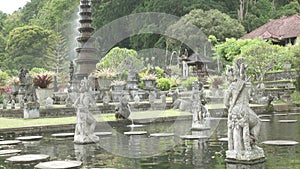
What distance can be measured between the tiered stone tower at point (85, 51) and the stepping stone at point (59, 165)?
23.9 m

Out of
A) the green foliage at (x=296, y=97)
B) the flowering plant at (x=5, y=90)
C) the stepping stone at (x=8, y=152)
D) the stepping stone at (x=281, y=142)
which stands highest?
the flowering plant at (x=5, y=90)

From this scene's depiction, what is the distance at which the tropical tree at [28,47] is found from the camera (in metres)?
62.4

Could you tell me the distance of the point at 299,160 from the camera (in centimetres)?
781

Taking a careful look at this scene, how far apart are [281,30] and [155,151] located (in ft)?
153

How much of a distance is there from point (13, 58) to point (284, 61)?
42.9 m

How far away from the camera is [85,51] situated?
33.0 m

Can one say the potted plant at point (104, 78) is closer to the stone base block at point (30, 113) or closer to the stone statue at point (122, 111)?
the stone base block at point (30, 113)

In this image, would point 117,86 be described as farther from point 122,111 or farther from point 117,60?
point 117,60

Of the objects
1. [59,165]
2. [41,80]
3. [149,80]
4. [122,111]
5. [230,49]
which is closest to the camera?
[59,165]

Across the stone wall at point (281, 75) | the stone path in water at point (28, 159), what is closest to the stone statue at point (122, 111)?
the stone path in water at point (28, 159)

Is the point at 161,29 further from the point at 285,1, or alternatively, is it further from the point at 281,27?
the point at 285,1

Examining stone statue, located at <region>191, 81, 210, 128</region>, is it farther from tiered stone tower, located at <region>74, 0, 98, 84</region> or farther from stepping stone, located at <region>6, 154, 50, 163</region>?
tiered stone tower, located at <region>74, 0, 98, 84</region>

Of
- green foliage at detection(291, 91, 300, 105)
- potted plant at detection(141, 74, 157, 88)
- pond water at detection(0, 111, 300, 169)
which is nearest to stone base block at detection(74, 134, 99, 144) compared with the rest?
pond water at detection(0, 111, 300, 169)

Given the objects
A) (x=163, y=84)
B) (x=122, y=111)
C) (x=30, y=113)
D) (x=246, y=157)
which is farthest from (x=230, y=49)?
(x=246, y=157)
